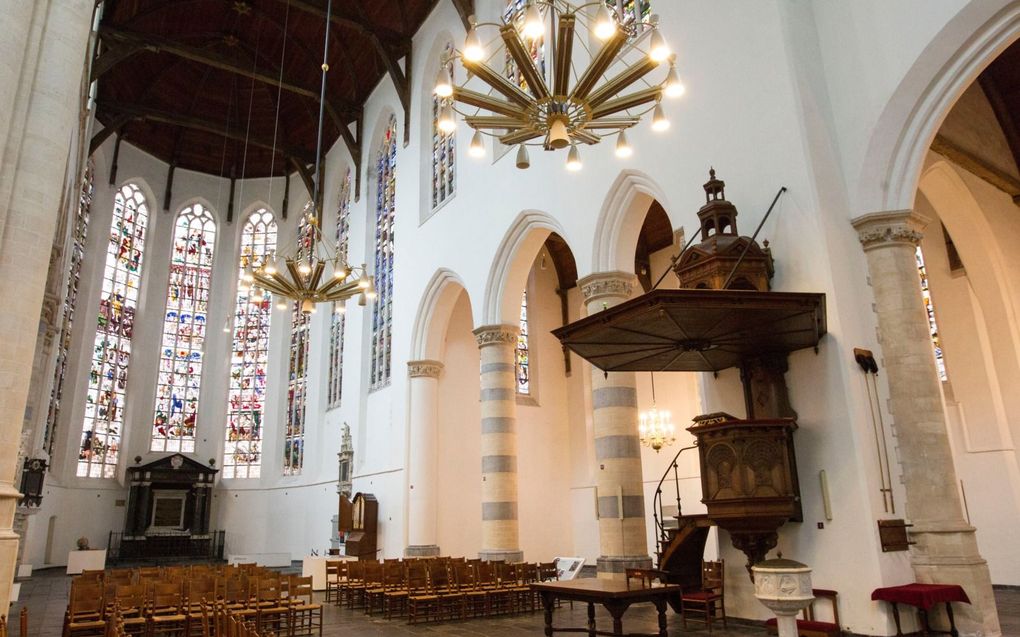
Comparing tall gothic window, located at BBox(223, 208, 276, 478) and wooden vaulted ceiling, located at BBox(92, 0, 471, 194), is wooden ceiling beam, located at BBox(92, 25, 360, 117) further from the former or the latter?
tall gothic window, located at BBox(223, 208, 276, 478)

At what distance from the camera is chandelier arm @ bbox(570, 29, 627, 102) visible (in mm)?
7035

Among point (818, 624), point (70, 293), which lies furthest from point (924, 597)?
point (70, 293)

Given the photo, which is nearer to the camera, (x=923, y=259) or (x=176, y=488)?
(x=923, y=259)

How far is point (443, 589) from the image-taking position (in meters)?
10.1

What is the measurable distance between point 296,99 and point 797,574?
21.8 m

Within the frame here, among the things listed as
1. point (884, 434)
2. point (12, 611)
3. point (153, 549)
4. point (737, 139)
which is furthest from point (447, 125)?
point (153, 549)

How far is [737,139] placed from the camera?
9.42 metres

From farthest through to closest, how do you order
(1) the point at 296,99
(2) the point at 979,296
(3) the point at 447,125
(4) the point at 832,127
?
(1) the point at 296,99, (2) the point at 979,296, (4) the point at 832,127, (3) the point at 447,125

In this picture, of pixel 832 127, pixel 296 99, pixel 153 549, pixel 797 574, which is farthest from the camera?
pixel 296 99

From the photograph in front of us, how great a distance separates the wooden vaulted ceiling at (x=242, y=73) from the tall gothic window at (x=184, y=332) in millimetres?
2404

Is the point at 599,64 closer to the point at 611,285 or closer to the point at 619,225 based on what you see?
the point at 619,225

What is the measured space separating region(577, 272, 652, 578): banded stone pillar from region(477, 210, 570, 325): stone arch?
242cm

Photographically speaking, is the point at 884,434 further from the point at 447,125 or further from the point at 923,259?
the point at 923,259

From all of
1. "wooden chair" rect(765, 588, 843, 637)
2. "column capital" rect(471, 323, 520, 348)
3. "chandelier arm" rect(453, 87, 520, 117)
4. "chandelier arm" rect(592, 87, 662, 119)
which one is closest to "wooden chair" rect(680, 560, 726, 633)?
"wooden chair" rect(765, 588, 843, 637)
